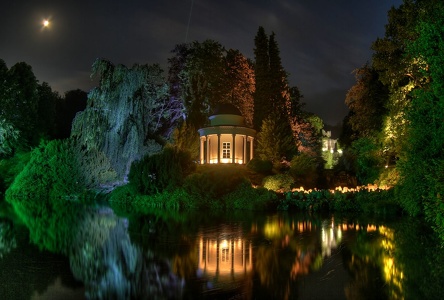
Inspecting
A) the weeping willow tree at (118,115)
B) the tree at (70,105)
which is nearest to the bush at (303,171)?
the weeping willow tree at (118,115)

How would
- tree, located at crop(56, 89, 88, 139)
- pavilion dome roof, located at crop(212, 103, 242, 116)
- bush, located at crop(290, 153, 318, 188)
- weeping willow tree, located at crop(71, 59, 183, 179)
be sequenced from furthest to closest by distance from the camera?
1. tree, located at crop(56, 89, 88, 139)
2. pavilion dome roof, located at crop(212, 103, 242, 116)
3. bush, located at crop(290, 153, 318, 188)
4. weeping willow tree, located at crop(71, 59, 183, 179)

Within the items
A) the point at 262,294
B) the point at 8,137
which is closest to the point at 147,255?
the point at 262,294

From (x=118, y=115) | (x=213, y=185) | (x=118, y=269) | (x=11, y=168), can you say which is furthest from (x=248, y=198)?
(x=11, y=168)

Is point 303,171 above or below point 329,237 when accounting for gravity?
above

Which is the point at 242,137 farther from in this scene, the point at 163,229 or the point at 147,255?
the point at 147,255

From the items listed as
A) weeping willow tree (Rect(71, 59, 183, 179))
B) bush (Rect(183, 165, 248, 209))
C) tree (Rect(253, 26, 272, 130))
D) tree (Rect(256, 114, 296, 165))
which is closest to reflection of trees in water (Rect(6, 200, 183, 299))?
bush (Rect(183, 165, 248, 209))

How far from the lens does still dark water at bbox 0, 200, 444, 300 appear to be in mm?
6199

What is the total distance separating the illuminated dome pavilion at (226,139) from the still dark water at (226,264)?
1941cm

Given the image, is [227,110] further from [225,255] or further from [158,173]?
[225,255]

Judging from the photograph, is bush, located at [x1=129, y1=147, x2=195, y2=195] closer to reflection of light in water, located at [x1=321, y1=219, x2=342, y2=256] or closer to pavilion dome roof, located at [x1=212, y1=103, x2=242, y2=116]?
pavilion dome roof, located at [x1=212, y1=103, x2=242, y2=116]

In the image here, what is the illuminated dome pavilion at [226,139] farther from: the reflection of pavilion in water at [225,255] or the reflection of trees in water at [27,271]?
the reflection of trees in water at [27,271]

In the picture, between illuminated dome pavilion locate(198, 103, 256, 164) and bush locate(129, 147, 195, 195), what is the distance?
853cm

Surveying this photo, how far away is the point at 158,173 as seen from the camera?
24141 millimetres

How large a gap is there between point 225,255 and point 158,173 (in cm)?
1567
